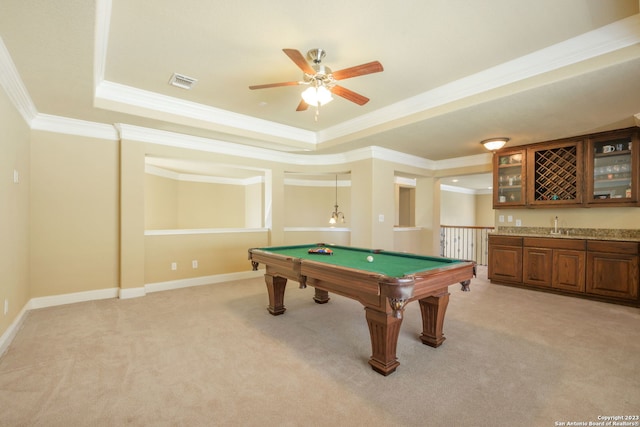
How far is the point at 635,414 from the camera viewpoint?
1773mm

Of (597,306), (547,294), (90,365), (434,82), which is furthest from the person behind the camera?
(547,294)

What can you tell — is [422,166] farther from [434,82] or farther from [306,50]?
[306,50]

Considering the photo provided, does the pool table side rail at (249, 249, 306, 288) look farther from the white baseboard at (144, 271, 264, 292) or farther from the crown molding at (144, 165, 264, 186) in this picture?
the crown molding at (144, 165, 264, 186)

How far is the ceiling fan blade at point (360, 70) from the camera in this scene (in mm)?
2318

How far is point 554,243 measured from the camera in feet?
14.9

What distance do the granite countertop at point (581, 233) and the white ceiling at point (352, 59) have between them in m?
1.53

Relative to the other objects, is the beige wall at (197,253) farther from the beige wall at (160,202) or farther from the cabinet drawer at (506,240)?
the cabinet drawer at (506,240)

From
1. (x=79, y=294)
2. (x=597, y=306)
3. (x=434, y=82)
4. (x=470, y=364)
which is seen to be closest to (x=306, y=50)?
(x=434, y=82)

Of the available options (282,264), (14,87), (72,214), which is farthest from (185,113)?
(282,264)

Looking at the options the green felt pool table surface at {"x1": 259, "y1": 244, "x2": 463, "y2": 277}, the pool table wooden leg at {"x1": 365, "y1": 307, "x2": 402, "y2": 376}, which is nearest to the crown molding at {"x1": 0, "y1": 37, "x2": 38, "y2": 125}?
the green felt pool table surface at {"x1": 259, "y1": 244, "x2": 463, "y2": 277}

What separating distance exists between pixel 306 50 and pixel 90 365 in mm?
3242

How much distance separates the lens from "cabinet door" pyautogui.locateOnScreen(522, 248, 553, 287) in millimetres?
4578

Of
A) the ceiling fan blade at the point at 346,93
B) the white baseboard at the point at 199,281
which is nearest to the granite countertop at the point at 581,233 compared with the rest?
the ceiling fan blade at the point at 346,93

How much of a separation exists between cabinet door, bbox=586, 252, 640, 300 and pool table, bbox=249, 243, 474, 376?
2.84 meters
